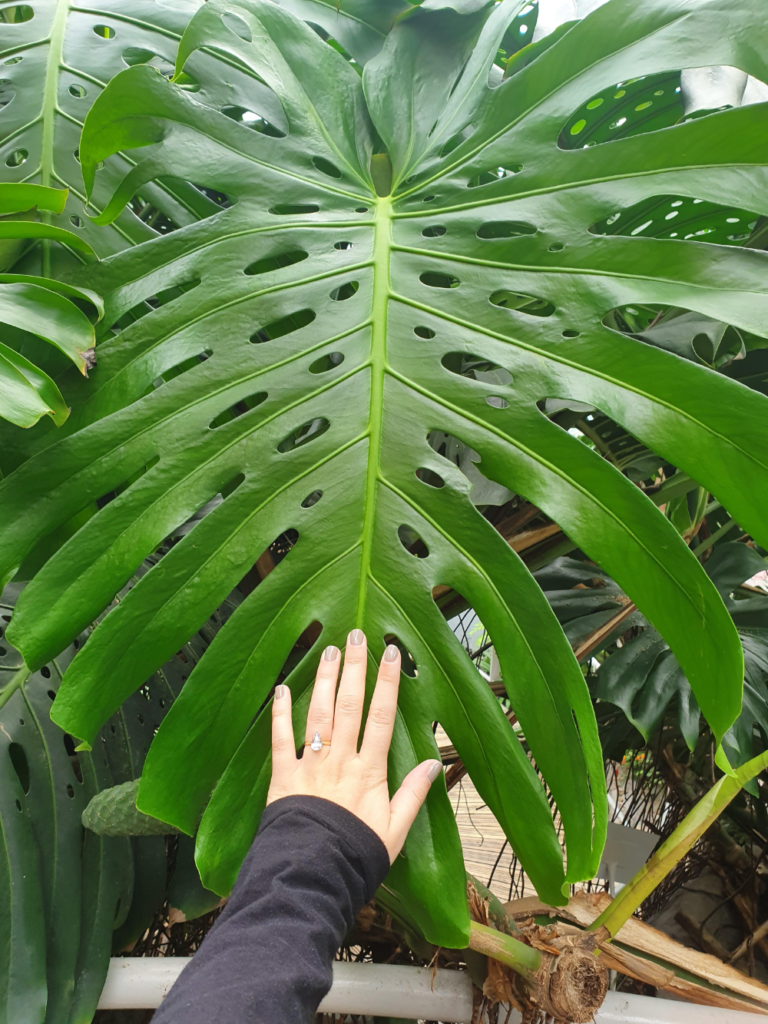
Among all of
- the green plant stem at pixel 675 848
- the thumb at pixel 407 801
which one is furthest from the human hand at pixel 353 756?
the green plant stem at pixel 675 848

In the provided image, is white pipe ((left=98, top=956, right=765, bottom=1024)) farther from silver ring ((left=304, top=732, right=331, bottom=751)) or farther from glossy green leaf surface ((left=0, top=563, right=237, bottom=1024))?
silver ring ((left=304, top=732, right=331, bottom=751))

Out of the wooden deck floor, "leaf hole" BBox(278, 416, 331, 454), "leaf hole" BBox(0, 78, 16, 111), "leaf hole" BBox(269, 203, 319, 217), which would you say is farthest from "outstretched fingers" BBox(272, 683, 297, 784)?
the wooden deck floor

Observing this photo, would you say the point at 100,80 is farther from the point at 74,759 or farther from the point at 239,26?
the point at 74,759

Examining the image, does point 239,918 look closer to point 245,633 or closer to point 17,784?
point 245,633

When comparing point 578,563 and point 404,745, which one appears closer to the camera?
point 404,745

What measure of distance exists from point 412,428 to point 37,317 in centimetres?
39

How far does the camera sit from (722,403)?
1.74 feet

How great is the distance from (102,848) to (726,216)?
116 centimetres

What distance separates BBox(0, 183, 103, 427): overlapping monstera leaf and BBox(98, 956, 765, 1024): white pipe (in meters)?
0.66

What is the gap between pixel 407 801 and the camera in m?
0.56

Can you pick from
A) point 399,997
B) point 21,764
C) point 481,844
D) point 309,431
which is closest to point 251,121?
point 309,431

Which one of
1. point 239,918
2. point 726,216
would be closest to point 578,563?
point 726,216

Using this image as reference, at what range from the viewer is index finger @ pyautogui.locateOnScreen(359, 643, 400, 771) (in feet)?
1.85

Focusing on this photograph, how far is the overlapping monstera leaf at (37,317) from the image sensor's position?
1.85 feet
